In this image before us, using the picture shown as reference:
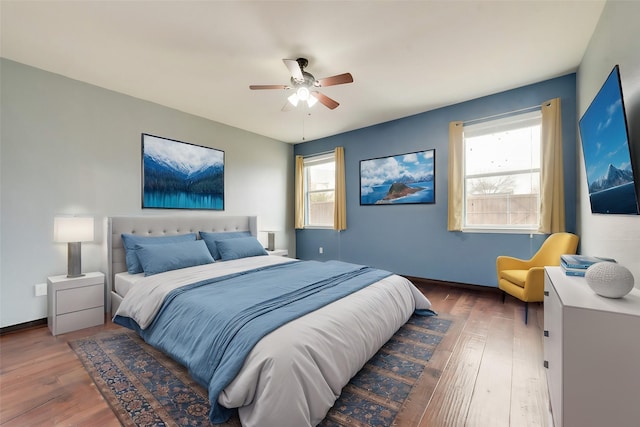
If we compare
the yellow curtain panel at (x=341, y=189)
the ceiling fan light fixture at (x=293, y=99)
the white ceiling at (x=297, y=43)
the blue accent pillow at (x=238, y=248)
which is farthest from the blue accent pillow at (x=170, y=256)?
the yellow curtain panel at (x=341, y=189)

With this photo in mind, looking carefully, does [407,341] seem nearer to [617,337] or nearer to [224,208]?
[617,337]

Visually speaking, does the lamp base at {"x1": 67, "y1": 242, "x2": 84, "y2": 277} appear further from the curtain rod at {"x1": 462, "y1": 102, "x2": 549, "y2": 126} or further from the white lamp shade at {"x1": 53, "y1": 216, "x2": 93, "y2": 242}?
the curtain rod at {"x1": 462, "y1": 102, "x2": 549, "y2": 126}

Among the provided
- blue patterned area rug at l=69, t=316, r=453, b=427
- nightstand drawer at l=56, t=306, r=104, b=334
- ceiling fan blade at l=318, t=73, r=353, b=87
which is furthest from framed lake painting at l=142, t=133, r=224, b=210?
ceiling fan blade at l=318, t=73, r=353, b=87

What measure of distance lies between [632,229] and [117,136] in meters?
4.79

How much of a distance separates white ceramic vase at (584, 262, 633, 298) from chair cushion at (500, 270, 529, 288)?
1.63 m

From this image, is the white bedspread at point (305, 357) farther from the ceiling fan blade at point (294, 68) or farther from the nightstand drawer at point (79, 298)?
the ceiling fan blade at point (294, 68)

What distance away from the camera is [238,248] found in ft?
12.0

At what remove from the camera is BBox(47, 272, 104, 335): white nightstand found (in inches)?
100

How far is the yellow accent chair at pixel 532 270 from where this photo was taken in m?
2.52

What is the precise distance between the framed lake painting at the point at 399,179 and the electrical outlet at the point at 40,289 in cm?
431

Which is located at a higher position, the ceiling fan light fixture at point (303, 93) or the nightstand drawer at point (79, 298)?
the ceiling fan light fixture at point (303, 93)

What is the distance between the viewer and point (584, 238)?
2654 mm

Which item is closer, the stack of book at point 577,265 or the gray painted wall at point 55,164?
the stack of book at point 577,265

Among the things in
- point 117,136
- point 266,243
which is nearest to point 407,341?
point 266,243
